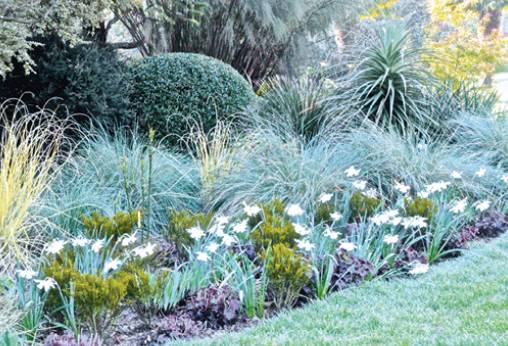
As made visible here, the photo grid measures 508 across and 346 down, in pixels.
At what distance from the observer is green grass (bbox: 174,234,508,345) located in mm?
3416

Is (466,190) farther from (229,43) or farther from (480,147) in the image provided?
(229,43)

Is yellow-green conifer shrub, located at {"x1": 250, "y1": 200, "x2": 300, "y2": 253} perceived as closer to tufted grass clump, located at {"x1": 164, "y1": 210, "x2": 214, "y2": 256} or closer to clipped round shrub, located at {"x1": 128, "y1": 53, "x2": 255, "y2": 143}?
tufted grass clump, located at {"x1": 164, "y1": 210, "x2": 214, "y2": 256}

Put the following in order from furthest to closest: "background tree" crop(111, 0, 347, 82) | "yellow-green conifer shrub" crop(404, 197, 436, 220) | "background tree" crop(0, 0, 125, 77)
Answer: "background tree" crop(111, 0, 347, 82) < "background tree" crop(0, 0, 125, 77) < "yellow-green conifer shrub" crop(404, 197, 436, 220)

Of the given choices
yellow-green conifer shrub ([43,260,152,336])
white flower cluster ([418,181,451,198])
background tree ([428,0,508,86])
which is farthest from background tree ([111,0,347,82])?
yellow-green conifer shrub ([43,260,152,336])

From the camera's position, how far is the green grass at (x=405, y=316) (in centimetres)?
342

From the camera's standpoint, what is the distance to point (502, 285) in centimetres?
429

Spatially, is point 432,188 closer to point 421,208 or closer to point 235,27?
point 421,208

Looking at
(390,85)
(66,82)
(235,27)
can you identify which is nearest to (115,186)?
(66,82)

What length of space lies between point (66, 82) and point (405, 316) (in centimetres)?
486

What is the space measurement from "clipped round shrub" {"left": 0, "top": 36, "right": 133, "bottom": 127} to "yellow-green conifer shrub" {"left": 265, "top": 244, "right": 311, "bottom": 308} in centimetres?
375

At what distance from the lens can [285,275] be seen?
3.90 m

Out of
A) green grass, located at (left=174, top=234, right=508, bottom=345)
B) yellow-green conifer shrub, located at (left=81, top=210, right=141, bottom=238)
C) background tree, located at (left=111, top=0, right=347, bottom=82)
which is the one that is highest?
background tree, located at (left=111, top=0, right=347, bottom=82)

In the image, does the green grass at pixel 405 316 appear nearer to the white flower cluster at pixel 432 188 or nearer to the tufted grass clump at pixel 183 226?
the white flower cluster at pixel 432 188

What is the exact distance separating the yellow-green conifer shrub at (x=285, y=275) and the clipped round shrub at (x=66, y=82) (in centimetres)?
375
